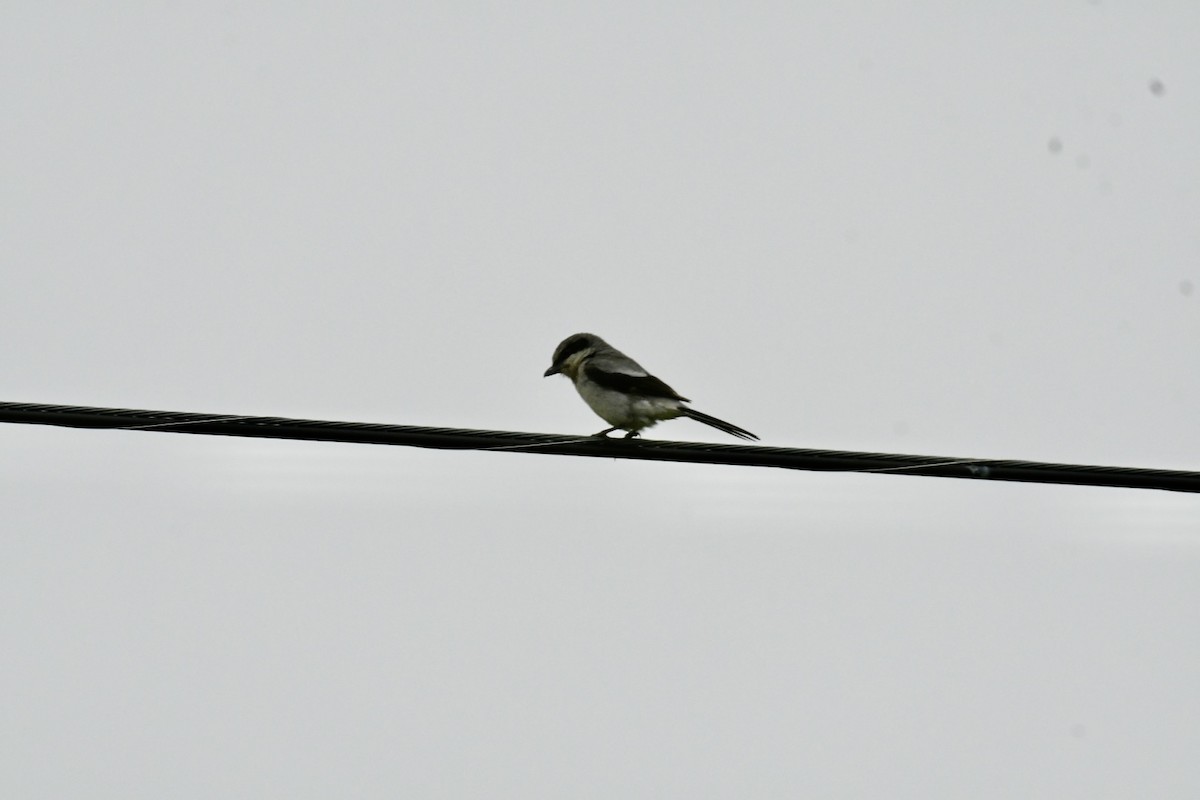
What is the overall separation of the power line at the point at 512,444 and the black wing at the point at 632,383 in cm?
257

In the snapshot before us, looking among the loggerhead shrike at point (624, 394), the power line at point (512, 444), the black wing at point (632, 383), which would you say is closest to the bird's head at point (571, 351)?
the loggerhead shrike at point (624, 394)

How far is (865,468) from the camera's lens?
241 inches

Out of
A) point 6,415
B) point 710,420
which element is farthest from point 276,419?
point 710,420

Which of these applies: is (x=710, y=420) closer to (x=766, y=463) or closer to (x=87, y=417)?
(x=766, y=463)

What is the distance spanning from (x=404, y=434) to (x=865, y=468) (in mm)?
1984

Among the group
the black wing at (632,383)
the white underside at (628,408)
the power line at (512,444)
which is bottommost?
the power line at (512,444)

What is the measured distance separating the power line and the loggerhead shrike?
7.76ft

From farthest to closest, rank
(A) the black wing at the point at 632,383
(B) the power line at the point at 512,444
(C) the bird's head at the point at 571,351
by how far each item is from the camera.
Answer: (C) the bird's head at the point at 571,351, (A) the black wing at the point at 632,383, (B) the power line at the point at 512,444

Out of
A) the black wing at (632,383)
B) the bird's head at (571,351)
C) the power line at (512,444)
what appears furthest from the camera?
the bird's head at (571,351)

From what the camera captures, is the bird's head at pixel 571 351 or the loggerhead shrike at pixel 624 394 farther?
the bird's head at pixel 571 351

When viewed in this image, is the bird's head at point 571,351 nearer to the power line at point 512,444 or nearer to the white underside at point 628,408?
the white underside at point 628,408

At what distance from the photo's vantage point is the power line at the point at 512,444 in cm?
596

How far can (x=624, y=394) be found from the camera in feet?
30.8

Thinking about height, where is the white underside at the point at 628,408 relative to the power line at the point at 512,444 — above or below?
above
